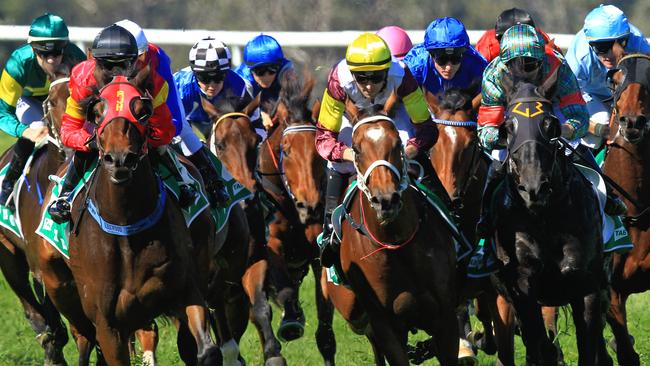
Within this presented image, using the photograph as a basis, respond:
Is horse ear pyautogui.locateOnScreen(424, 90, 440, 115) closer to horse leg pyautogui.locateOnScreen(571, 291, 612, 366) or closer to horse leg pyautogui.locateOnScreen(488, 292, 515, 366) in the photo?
horse leg pyautogui.locateOnScreen(488, 292, 515, 366)

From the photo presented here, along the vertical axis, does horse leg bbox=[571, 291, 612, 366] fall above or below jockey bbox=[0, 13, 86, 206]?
below

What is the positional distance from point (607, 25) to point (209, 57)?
2.94m

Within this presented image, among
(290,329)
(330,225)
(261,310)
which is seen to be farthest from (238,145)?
(330,225)

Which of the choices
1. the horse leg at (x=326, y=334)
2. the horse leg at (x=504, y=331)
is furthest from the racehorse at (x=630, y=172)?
the horse leg at (x=326, y=334)

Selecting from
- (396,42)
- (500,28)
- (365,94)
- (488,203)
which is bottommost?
(488,203)

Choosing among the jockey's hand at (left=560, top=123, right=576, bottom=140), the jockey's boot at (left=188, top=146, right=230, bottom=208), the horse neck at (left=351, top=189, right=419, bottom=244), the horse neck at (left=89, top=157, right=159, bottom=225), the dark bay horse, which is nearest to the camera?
the horse neck at (left=89, top=157, right=159, bottom=225)

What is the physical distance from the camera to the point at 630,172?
9.41 meters

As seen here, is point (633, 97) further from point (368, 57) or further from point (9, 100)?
point (9, 100)

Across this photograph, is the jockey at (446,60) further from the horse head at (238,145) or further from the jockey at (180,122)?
the jockey at (180,122)

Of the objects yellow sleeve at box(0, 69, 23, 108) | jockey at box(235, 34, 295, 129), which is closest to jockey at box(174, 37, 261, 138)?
jockey at box(235, 34, 295, 129)

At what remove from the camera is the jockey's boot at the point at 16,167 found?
10.1m

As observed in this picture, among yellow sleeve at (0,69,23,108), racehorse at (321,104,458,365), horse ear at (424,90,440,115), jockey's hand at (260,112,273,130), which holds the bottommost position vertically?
racehorse at (321,104,458,365)

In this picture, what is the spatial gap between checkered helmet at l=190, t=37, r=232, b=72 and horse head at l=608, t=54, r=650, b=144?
2985mm

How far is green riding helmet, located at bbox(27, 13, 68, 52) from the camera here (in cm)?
938
